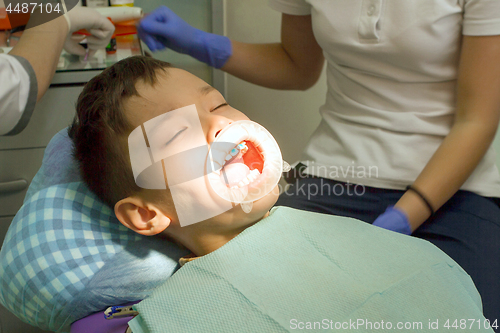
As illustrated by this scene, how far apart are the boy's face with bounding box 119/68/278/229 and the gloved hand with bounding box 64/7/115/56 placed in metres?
0.48

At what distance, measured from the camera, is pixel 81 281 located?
701 millimetres

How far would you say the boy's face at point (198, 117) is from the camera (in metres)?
0.66

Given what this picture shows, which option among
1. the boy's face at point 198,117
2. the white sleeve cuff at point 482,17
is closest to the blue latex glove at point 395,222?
the boy's face at point 198,117

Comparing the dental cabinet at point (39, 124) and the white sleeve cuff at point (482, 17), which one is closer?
the white sleeve cuff at point (482, 17)

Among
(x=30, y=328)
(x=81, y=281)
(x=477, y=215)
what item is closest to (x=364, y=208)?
(x=477, y=215)

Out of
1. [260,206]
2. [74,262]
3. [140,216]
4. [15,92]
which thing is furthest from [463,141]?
[15,92]

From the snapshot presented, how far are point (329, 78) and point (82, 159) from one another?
29.3 inches

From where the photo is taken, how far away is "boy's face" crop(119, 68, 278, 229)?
660 mm

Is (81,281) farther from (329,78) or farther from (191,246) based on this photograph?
(329,78)

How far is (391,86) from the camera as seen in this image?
3.27ft

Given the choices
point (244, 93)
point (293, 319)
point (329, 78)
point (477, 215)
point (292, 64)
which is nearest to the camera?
point (293, 319)

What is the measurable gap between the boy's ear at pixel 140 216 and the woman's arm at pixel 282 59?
2.19 ft

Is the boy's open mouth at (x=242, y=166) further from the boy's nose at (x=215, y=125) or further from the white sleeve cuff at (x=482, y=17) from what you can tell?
the white sleeve cuff at (x=482, y=17)

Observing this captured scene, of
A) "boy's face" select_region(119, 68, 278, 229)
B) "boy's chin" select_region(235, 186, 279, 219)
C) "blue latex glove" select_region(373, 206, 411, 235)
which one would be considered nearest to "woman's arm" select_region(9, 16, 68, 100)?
"boy's face" select_region(119, 68, 278, 229)
